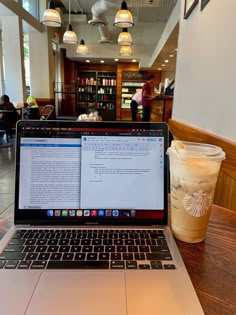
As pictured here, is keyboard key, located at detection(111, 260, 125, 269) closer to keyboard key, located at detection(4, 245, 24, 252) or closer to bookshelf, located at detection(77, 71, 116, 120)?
keyboard key, located at detection(4, 245, 24, 252)

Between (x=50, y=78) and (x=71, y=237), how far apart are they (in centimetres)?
845

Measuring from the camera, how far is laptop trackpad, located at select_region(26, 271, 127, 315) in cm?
43

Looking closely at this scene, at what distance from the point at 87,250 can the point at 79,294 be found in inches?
5.2

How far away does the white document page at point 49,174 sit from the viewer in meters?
0.68

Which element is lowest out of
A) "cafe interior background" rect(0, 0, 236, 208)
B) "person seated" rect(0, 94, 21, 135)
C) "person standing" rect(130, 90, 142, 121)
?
"person seated" rect(0, 94, 21, 135)

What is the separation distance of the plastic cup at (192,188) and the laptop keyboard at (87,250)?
0.23ft

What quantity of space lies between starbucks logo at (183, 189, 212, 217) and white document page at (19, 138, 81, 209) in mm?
287

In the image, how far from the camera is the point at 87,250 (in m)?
0.59

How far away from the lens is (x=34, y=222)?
68 cm

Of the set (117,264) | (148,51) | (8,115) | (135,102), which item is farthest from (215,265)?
(148,51)

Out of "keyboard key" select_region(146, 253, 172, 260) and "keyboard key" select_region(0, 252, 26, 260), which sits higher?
"keyboard key" select_region(146, 253, 172, 260)

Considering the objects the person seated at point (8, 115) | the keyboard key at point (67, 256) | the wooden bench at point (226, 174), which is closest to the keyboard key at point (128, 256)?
the keyboard key at point (67, 256)

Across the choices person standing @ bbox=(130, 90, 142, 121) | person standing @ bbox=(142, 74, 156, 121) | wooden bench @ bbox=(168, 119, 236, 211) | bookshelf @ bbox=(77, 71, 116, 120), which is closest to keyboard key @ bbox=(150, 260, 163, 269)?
wooden bench @ bbox=(168, 119, 236, 211)

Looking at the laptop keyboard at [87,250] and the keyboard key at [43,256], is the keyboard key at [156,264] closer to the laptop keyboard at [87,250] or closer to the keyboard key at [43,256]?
the laptop keyboard at [87,250]
